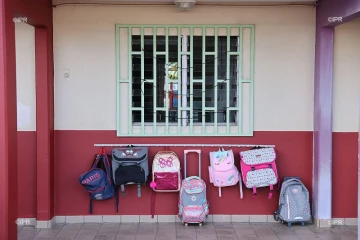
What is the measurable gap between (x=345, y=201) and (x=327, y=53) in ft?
6.14

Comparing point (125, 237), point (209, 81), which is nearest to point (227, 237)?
point (125, 237)

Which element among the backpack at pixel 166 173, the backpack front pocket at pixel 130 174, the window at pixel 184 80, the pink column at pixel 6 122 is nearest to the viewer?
the pink column at pixel 6 122

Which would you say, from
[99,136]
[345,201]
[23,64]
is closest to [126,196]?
[99,136]

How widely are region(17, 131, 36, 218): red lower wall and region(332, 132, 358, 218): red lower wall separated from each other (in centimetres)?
373

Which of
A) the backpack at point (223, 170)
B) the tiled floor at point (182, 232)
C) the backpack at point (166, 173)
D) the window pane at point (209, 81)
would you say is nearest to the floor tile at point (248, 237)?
the tiled floor at point (182, 232)

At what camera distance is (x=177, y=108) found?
6238mm

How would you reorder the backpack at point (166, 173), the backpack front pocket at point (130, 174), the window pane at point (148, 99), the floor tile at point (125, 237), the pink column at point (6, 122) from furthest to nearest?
the window pane at point (148, 99), the backpack at point (166, 173), the backpack front pocket at point (130, 174), the floor tile at point (125, 237), the pink column at point (6, 122)

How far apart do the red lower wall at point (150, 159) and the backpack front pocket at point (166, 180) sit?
0.26 m

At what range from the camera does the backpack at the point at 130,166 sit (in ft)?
19.4

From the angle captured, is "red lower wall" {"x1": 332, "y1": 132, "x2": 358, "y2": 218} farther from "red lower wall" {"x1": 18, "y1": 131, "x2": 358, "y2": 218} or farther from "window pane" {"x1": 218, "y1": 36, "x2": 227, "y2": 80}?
"window pane" {"x1": 218, "y1": 36, "x2": 227, "y2": 80}

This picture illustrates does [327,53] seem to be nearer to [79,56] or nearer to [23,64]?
[79,56]

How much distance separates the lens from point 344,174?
6.18m

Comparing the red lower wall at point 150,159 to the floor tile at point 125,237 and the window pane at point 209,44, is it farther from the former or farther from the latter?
the window pane at point 209,44

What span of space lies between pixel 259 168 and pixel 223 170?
0.44 m
